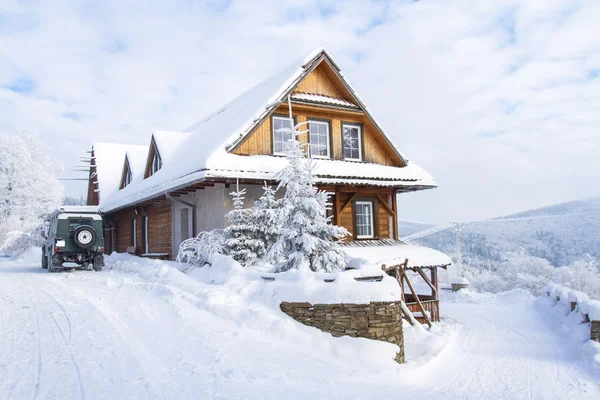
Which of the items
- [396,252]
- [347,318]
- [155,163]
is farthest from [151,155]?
[347,318]

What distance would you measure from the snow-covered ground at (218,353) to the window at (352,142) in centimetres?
704

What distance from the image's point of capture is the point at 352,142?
17.8 m

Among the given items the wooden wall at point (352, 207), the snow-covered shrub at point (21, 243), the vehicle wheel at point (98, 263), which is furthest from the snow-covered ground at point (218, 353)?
the snow-covered shrub at point (21, 243)

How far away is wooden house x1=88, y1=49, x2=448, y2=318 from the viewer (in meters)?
14.6

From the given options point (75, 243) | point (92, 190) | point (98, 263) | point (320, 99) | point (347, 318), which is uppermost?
point (320, 99)

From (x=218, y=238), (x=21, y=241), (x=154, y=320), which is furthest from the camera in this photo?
(x=21, y=241)

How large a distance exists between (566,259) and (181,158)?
3785 cm

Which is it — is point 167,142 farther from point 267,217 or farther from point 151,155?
point 267,217

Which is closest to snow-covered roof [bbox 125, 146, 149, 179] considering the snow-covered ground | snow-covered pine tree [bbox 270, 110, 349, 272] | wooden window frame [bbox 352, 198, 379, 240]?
the snow-covered ground

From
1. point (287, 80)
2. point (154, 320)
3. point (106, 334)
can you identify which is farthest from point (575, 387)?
point (287, 80)

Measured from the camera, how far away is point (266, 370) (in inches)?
269

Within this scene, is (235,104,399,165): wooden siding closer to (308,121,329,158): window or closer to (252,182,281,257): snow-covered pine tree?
(308,121,329,158): window

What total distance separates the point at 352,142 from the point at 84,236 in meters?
10.4

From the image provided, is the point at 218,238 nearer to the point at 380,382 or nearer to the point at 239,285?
the point at 239,285
